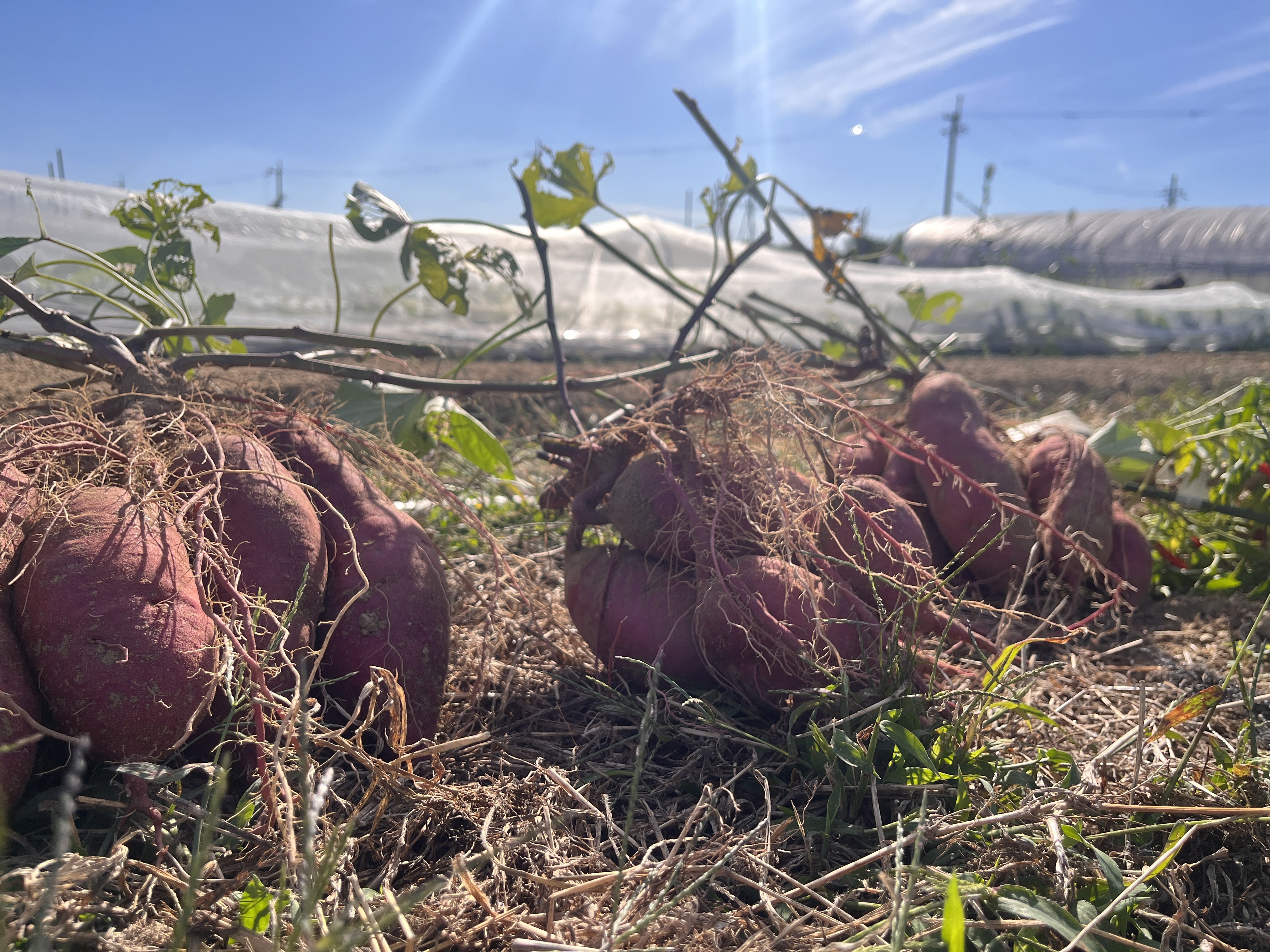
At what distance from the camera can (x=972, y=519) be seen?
173 cm

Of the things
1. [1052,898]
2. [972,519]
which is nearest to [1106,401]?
[972,519]

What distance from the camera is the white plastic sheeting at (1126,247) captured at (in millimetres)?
12875

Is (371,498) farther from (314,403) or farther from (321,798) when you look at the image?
(321,798)

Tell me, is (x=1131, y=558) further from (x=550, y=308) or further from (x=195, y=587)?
(x=195, y=587)

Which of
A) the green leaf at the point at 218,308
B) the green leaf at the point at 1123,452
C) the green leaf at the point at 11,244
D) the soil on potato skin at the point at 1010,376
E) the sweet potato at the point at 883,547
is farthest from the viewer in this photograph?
the soil on potato skin at the point at 1010,376

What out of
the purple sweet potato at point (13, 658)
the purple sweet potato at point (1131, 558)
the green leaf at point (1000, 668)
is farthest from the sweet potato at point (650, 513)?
the purple sweet potato at point (1131, 558)

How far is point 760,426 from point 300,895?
3.22 ft

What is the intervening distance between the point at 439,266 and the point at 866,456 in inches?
44.7

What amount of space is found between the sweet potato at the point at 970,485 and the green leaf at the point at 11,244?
71.2 inches

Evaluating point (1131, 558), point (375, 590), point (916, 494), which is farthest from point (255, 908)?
point (1131, 558)

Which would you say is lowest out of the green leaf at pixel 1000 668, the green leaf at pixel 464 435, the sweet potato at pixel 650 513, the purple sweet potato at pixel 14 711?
the green leaf at pixel 1000 668

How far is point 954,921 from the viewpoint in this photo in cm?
66

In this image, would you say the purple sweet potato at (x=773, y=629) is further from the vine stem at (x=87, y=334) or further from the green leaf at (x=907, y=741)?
the vine stem at (x=87, y=334)

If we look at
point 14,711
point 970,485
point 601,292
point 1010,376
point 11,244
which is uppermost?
point 601,292
